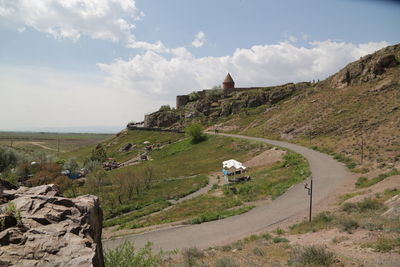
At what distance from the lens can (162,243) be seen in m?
16.5

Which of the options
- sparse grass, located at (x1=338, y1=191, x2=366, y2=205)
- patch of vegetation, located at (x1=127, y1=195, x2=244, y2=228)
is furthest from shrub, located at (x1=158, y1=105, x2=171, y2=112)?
sparse grass, located at (x1=338, y1=191, x2=366, y2=205)

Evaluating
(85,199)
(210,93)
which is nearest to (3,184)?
(85,199)

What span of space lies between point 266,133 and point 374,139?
25149mm

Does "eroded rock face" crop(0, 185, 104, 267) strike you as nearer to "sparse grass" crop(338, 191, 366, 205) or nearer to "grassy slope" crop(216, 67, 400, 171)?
"sparse grass" crop(338, 191, 366, 205)

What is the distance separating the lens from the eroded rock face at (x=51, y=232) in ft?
17.5

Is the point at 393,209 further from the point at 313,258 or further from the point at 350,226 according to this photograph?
the point at 313,258

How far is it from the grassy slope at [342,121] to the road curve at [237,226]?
9.94 metres

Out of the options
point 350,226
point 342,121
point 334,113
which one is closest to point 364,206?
point 350,226

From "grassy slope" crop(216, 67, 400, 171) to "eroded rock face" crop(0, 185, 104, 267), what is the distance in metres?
28.0

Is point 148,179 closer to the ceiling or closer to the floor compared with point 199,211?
closer to the floor

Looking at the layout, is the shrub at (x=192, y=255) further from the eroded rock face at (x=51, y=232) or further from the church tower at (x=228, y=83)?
the church tower at (x=228, y=83)

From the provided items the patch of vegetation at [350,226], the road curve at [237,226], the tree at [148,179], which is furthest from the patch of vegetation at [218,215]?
the tree at [148,179]

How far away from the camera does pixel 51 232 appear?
625 cm

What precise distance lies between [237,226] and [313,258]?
911 cm
